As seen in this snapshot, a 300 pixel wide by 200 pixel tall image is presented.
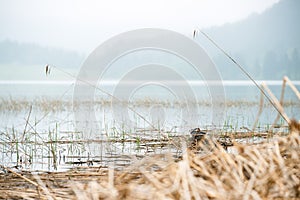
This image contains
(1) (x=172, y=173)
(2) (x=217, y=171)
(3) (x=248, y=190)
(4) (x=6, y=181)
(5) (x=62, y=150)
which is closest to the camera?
(3) (x=248, y=190)

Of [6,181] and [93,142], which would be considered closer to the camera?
[6,181]

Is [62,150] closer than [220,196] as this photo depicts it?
No

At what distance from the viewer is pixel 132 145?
19.0ft

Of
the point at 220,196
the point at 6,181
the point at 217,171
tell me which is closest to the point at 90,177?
the point at 6,181

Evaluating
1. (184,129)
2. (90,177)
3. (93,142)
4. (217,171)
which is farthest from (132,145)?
(217,171)

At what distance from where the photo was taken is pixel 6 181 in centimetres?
348

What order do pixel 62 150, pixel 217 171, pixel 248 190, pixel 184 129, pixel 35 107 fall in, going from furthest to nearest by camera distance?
pixel 35 107
pixel 184 129
pixel 62 150
pixel 217 171
pixel 248 190

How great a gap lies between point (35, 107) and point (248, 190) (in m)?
12.0

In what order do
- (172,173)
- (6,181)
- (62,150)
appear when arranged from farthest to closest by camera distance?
(62,150), (6,181), (172,173)

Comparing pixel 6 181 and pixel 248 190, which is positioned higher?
pixel 248 190

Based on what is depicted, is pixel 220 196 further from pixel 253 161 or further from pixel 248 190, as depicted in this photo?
pixel 253 161

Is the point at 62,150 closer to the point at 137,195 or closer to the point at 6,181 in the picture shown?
the point at 6,181

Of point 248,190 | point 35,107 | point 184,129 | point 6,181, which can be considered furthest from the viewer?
point 35,107

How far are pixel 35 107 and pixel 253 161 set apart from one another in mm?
11725
